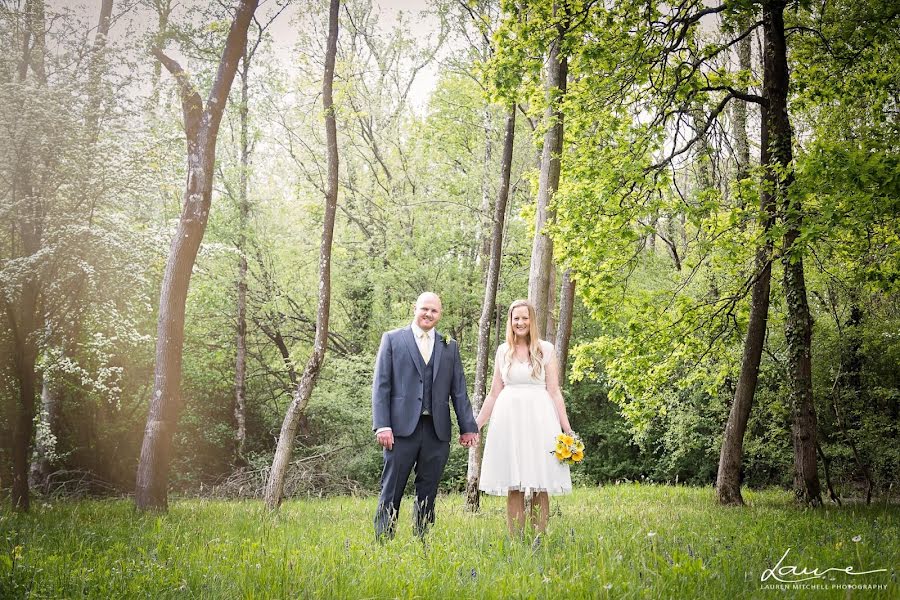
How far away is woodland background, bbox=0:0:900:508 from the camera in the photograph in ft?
26.4

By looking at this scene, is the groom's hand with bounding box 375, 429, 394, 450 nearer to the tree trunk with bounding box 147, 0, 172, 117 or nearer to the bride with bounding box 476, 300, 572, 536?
the bride with bounding box 476, 300, 572, 536

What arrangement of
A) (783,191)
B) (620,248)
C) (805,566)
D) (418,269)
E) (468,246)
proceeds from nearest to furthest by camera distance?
(805,566), (783,191), (620,248), (418,269), (468,246)

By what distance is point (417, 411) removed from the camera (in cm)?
503

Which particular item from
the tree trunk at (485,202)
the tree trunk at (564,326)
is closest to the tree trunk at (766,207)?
the tree trunk at (564,326)

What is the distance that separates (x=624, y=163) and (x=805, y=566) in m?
5.30

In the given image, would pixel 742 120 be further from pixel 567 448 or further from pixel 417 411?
pixel 417 411

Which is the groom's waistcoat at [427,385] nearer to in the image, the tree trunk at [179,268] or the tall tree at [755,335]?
the tree trunk at [179,268]

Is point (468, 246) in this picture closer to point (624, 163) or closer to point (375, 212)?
point (375, 212)

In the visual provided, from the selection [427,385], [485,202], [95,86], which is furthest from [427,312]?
[485,202]

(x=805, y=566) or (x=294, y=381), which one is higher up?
(x=294, y=381)

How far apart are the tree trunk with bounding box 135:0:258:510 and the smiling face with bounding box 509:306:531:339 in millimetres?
4903

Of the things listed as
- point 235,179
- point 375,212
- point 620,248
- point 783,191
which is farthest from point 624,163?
point 375,212

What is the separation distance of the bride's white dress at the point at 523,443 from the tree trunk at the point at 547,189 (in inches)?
113

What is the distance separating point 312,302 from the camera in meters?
18.7
